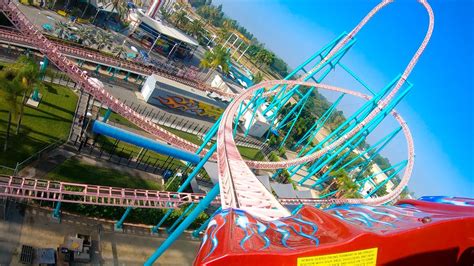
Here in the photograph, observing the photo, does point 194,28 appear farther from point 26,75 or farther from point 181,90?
point 26,75

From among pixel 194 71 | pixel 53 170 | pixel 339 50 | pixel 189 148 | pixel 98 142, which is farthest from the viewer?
pixel 194 71

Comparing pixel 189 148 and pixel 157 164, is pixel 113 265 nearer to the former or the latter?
pixel 157 164

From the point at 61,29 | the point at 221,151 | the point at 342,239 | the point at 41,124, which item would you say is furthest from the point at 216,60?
the point at 342,239

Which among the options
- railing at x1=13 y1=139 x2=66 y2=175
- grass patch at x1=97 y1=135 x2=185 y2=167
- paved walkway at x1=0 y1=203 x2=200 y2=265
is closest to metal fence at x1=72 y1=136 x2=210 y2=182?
grass patch at x1=97 y1=135 x2=185 y2=167

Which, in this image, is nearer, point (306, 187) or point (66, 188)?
point (66, 188)

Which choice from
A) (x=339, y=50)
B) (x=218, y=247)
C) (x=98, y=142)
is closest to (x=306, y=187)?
(x=339, y=50)

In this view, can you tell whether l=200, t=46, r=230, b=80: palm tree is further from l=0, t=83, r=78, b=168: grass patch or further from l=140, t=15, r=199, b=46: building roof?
l=0, t=83, r=78, b=168: grass patch
